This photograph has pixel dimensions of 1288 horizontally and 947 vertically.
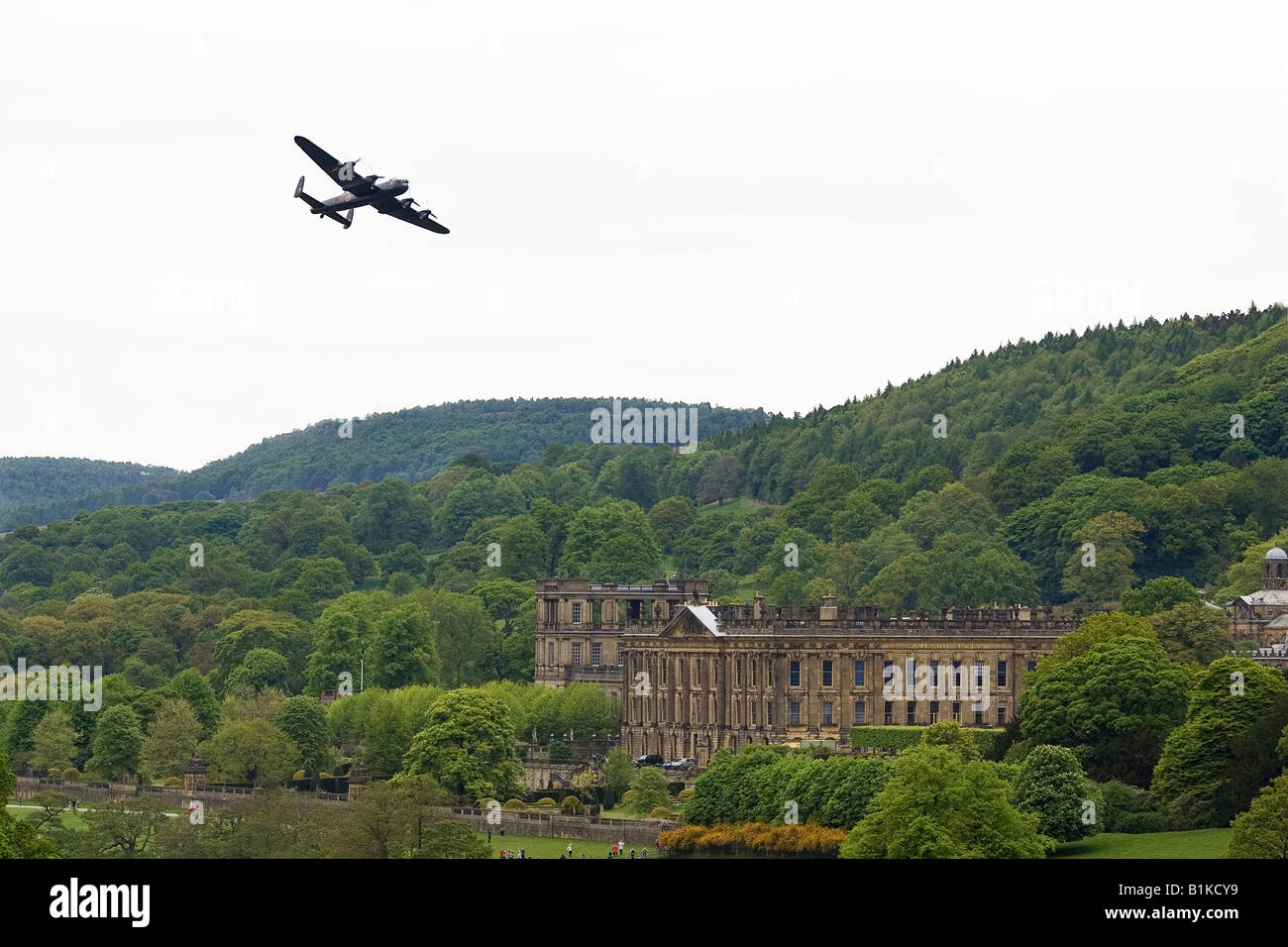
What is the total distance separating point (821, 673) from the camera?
7160 inches

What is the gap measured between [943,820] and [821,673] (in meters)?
68.8

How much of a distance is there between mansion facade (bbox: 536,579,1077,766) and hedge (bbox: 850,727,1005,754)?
2.55 metres

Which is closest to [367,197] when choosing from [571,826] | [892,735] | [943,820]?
[943,820]

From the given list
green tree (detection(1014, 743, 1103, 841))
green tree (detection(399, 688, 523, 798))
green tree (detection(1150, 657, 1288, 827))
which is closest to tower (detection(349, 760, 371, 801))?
green tree (detection(399, 688, 523, 798))

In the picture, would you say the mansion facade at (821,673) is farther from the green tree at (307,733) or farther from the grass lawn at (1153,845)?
the grass lawn at (1153,845)

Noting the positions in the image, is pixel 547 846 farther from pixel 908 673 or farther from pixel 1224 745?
pixel 908 673

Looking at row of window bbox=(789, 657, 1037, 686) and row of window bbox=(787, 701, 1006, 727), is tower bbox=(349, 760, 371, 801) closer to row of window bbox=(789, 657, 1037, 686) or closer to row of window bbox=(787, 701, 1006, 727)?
row of window bbox=(787, 701, 1006, 727)

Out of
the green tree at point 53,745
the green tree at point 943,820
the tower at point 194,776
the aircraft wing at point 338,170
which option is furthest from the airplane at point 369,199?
the green tree at point 53,745

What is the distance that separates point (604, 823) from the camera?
146 meters

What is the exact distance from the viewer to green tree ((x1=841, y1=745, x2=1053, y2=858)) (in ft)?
366

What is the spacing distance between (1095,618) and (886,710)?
1989 cm

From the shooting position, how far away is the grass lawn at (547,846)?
137125 mm
